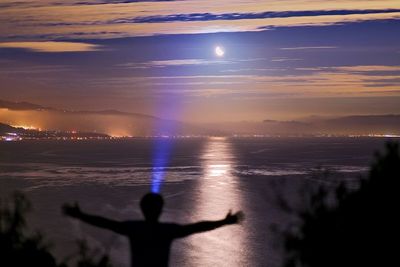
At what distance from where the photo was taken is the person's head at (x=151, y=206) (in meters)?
6.03

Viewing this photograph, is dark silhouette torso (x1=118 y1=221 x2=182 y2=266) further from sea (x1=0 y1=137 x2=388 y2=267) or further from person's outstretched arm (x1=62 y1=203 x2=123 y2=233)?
sea (x1=0 y1=137 x2=388 y2=267)

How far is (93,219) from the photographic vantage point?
20.4 ft

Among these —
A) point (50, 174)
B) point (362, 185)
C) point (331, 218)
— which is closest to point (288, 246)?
point (331, 218)

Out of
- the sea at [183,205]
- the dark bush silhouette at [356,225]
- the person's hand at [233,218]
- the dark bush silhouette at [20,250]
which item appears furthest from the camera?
the sea at [183,205]

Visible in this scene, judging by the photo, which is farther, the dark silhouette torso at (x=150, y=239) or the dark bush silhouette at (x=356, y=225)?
the dark bush silhouette at (x=356, y=225)

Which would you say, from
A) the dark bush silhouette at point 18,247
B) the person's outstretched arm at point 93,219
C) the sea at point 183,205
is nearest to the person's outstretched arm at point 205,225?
the person's outstretched arm at point 93,219

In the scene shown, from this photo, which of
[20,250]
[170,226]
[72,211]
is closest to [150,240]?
[170,226]

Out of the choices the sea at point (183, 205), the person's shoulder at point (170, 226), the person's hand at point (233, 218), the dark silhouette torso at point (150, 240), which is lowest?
the dark silhouette torso at point (150, 240)

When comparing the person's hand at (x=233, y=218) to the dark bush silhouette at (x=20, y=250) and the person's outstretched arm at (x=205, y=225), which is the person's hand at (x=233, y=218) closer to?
the person's outstretched arm at (x=205, y=225)

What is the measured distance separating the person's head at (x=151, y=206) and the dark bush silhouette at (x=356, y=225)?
3486mm

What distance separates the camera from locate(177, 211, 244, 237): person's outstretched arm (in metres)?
6.11

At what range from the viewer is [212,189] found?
8169cm

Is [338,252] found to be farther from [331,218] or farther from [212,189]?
[212,189]

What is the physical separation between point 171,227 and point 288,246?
4.05m
